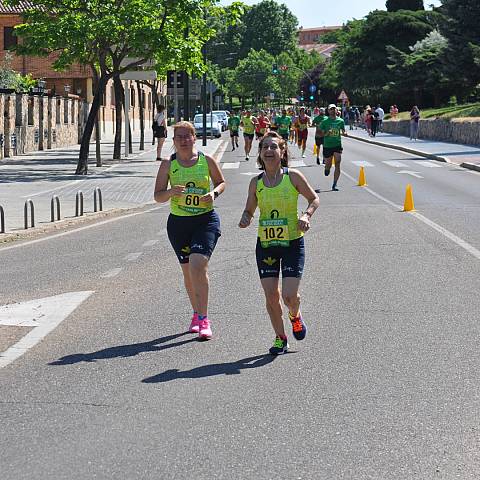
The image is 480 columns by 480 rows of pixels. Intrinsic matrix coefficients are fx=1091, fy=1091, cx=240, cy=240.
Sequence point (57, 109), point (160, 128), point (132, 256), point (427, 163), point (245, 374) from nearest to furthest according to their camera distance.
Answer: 1. point (245, 374)
2. point (132, 256)
3. point (160, 128)
4. point (427, 163)
5. point (57, 109)

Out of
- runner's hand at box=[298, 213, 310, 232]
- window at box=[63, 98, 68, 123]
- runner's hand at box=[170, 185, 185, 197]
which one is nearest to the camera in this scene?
runner's hand at box=[298, 213, 310, 232]

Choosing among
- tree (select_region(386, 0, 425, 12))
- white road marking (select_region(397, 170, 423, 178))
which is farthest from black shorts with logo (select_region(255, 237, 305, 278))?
tree (select_region(386, 0, 425, 12))

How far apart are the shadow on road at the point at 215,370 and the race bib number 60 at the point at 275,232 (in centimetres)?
83

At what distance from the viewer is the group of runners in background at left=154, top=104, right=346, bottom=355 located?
310 inches

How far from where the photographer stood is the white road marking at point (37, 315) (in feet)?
27.4

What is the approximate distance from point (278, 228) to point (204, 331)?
1.11m

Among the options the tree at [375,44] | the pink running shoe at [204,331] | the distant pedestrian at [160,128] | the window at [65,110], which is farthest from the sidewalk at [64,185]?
the tree at [375,44]

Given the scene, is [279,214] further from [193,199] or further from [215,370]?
[215,370]

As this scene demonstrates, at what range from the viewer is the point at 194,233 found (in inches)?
343

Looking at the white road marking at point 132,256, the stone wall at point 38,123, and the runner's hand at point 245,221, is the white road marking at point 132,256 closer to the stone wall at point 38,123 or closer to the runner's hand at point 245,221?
the runner's hand at point 245,221

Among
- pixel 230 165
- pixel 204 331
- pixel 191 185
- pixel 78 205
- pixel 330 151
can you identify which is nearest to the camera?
pixel 204 331

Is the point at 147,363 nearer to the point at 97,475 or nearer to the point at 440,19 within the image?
the point at 97,475

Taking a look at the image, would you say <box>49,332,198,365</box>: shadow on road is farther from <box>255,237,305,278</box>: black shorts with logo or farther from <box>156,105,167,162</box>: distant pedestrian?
<box>156,105,167,162</box>: distant pedestrian

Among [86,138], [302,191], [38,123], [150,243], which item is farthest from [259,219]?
[38,123]
